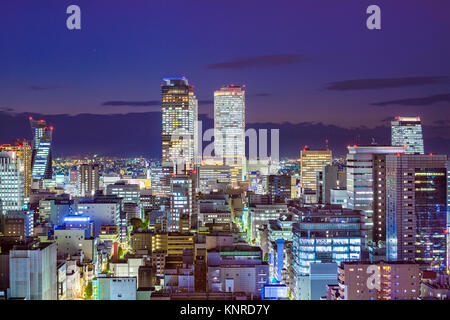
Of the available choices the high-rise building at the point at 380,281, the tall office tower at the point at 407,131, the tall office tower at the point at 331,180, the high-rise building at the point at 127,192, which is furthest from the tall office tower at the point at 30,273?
the high-rise building at the point at 127,192

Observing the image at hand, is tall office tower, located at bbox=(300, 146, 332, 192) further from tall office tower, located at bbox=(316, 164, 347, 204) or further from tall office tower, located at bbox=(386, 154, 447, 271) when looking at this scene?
tall office tower, located at bbox=(386, 154, 447, 271)

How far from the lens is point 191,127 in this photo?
113ft

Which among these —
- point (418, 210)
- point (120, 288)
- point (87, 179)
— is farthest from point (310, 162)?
point (120, 288)

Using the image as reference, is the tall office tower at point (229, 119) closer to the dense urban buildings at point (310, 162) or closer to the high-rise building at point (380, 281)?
the dense urban buildings at point (310, 162)

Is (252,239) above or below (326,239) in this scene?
below

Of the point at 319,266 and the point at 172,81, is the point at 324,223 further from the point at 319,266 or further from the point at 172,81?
the point at 172,81

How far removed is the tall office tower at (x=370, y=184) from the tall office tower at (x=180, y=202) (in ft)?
16.0

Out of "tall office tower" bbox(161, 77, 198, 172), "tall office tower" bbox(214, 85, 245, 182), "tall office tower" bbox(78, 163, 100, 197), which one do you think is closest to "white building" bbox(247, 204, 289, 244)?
"tall office tower" bbox(78, 163, 100, 197)

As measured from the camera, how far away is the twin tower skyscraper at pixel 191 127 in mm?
32875

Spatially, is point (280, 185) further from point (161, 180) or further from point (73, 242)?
point (73, 242)

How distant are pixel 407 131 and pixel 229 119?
1893cm

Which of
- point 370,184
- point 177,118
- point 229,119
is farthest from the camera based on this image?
point 229,119
